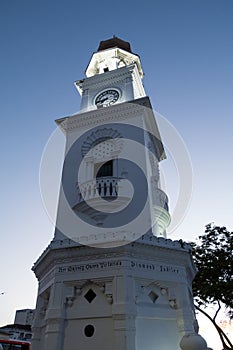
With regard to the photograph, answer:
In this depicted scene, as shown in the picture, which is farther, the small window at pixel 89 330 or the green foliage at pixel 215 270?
the green foliage at pixel 215 270

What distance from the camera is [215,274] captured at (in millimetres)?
22219

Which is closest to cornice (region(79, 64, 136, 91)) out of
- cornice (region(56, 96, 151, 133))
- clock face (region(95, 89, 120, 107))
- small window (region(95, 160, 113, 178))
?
clock face (region(95, 89, 120, 107))

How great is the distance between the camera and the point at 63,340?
10789mm

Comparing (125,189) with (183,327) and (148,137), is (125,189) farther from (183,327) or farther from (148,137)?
(183,327)

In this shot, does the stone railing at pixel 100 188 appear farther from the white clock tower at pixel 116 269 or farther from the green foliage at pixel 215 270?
the green foliage at pixel 215 270

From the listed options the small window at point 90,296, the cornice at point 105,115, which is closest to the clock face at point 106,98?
the cornice at point 105,115

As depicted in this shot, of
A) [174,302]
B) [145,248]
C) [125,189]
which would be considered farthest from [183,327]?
[125,189]

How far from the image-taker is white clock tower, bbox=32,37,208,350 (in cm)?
1066

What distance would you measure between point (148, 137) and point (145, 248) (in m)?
10.0

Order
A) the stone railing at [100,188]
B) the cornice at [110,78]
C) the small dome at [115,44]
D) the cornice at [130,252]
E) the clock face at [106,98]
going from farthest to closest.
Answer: the small dome at [115,44], the cornice at [110,78], the clock face at [106,98], the stone railing at [100,188], the cornice at [130,252]

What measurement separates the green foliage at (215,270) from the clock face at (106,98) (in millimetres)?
12341

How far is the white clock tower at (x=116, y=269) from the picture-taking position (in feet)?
35.0

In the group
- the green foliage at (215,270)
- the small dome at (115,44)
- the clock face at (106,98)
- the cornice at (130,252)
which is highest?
the small dome at (115,44)

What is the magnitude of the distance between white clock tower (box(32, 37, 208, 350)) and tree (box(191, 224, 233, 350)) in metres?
6.95
